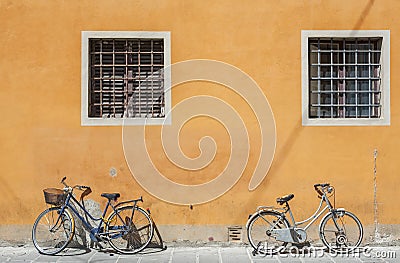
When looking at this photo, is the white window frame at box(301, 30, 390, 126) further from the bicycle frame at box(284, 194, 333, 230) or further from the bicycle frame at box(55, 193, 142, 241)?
the bicycle frame at box(55, 193, 142, 241)

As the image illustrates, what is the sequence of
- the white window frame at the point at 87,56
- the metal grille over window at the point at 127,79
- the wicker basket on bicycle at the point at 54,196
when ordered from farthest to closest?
the metal grille over window at the point at 127,79
the white window frame at the point at 87,56
the wicker basket on bicycle at the point at 54,196

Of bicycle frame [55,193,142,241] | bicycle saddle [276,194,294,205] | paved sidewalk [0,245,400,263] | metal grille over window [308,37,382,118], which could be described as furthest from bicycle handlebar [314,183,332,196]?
bicycle frame [55,193,142,241]

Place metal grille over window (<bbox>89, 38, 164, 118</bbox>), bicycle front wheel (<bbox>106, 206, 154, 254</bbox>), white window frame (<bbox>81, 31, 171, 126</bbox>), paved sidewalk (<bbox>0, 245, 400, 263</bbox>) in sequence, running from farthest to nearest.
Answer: metal grille over window (<bbox>89, 38, 164, 118</bbox>) < white window frame (<bbox>81, 31, 171, 126</bbox>) < bicycle front wheel (<bbox>106, 206, 154, 254</bbox>) < paved sidewalk (<bbox>0, 245, 400, 263</bbox>)

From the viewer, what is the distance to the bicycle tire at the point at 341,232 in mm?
8766

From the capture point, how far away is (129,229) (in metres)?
8.77

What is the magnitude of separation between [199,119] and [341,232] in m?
2.68

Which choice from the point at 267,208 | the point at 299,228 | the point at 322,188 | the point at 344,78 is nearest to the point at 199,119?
the point at 267,208

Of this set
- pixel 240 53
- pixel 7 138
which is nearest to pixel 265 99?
pixel 240 53

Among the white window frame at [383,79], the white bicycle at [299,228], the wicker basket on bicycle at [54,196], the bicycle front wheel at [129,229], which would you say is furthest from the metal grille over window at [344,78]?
the wicker basket on bicycle at [54,196]

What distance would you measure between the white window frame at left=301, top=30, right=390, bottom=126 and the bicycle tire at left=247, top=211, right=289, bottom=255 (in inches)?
57.8

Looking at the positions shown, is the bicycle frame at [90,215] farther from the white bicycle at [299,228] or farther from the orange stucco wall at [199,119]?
the white bicycle at [299,228]

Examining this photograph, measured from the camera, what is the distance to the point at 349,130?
8.98 m

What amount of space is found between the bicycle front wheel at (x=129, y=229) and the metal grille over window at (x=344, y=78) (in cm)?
297

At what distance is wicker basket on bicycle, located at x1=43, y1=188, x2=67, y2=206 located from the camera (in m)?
8.62
